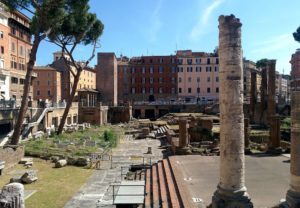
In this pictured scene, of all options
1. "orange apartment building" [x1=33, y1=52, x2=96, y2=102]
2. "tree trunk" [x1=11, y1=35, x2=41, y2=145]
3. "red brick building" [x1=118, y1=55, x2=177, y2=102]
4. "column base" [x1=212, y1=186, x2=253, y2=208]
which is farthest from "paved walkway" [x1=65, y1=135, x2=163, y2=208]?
"red brick building" [x1=118, y1=55, x2=177, y2=102]

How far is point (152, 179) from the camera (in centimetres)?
1734

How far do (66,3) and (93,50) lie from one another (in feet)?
34.5

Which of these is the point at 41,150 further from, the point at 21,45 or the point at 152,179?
the point at 21,45

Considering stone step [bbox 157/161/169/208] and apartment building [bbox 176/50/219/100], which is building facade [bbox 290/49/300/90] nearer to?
apartment building [bbox 176/50/219/100]

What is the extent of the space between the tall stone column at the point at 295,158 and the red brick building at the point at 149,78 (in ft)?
211

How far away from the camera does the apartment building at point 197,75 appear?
74562mm

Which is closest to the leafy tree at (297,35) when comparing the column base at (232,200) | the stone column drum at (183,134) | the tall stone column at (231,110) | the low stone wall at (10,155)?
the stone column drum at (183,134)

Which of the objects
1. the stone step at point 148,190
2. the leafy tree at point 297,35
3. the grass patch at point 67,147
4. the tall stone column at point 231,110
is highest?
the leafy tree at point 297,35

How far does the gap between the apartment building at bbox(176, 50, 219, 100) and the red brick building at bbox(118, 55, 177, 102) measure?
1.53 metres

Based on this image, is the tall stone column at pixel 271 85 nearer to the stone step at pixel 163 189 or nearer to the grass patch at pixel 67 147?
the grass patch at pixel 67 147

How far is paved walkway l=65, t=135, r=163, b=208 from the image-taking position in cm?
1513

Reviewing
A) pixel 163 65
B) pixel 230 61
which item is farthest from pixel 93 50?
pixel 163 65

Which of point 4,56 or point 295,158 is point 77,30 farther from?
point 295,158

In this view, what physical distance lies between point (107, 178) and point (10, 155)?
6.56m
